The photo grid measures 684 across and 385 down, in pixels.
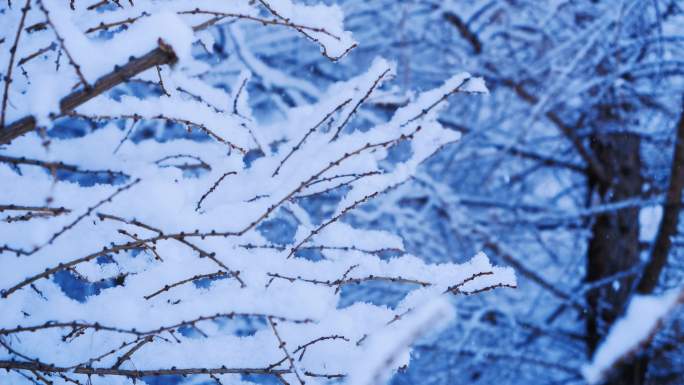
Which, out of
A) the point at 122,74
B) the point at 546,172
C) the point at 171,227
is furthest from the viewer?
the point at 546,172

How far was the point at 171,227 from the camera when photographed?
112 cm

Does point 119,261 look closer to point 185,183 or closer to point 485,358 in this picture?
point 185,183

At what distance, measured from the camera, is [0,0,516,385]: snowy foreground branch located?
1.02 meters

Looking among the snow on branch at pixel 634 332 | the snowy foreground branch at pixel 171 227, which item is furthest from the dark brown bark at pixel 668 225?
the snow on branch at pixel 634 332

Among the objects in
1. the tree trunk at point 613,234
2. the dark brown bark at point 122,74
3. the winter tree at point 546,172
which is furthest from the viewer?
the tree trunk at point 613,234

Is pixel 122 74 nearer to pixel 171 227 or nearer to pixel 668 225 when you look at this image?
pixel 171 227

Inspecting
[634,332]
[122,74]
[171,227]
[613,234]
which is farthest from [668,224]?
[634,332]

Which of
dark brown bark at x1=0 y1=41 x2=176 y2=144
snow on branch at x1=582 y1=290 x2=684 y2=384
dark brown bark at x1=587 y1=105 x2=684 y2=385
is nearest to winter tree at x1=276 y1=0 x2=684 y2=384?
dark brown bark at x1=587 y1=105 x2=684 y2=385

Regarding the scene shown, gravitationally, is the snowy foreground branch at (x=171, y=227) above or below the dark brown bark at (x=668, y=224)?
below

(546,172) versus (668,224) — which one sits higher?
(546,172)

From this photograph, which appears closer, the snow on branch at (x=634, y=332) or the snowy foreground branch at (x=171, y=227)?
the snow on branch at (x=634, y=332)

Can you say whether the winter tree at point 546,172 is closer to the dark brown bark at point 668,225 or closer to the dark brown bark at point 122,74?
the dark brown bark at point 668,225

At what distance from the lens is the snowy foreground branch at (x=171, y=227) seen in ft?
3.36

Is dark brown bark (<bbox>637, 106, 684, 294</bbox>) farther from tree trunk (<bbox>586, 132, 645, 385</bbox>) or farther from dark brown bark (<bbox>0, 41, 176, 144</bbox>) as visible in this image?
Result: dark brown bark (<bbox>0, 41, 176, 144</bbox>)
